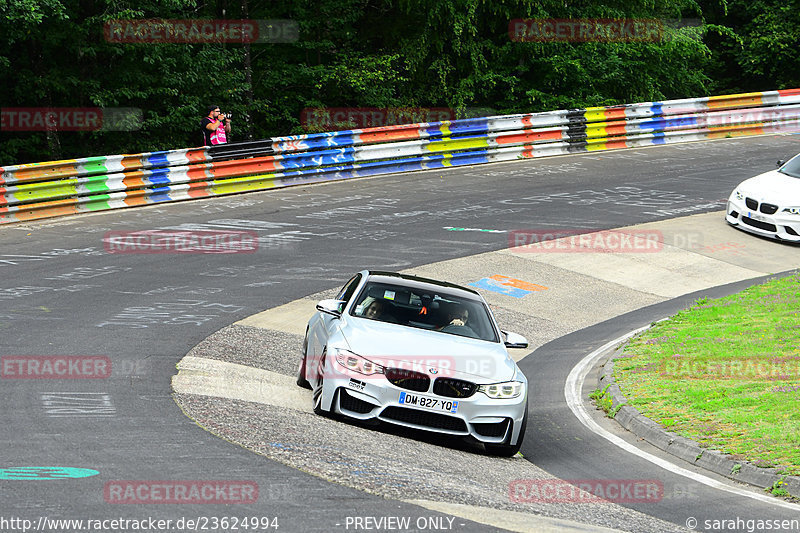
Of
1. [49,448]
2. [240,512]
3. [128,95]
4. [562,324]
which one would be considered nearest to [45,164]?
[128,95]

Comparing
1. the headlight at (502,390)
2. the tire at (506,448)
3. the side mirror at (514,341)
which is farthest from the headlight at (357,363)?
the side mirror at (514,341)

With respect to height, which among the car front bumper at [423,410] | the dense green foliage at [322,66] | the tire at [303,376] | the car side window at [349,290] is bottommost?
the tire at [303,376]

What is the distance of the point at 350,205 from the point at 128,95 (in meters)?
6.83

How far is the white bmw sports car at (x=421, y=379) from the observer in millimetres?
9070

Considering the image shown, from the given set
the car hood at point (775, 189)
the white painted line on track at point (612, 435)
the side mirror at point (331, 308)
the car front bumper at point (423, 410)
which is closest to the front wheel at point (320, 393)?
the car front bumper at point (423, 410)

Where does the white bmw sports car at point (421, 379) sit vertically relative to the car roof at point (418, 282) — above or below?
below

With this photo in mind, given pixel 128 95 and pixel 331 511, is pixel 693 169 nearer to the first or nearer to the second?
pixel 128 95

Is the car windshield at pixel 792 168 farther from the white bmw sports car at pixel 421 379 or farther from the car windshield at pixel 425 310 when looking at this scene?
the white bmw sports car at pixel 421 379

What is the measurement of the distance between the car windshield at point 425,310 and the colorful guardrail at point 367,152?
11.3 meters

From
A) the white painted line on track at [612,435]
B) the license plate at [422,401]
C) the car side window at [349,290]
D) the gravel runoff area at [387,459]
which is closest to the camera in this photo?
the gravel runoff area at [387,459]

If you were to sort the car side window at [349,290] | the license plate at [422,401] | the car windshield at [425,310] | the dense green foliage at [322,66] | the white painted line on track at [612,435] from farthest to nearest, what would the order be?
the dense green foliage at [322,66] → the car side window at [349,290] → the car windshield at [425,310] → the license plate at [422,401] → the white painted line on track at [612,435]

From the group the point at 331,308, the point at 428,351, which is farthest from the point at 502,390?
the point at 331,308

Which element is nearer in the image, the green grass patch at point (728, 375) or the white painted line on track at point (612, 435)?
the white painted line on track at point (612, 435)

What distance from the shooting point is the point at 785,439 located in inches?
368
